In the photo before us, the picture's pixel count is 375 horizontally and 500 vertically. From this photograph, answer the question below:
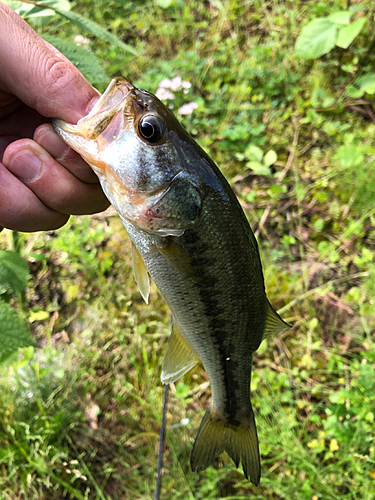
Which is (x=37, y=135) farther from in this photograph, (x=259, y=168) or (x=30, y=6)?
(x=259, y=168)

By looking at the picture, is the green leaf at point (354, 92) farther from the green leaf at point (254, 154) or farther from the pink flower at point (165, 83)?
the pink flower at point (165, 83)

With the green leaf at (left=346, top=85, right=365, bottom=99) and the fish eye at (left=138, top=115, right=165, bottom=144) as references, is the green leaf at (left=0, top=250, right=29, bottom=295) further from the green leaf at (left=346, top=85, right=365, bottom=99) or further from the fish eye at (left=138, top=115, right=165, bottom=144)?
the green leaf at (left=346, top=85, right=365, bottom=99)

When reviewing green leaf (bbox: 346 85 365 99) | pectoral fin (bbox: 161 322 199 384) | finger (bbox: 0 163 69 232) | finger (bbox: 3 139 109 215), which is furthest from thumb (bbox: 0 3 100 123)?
green leaf (bbox: 346 85 365 99)

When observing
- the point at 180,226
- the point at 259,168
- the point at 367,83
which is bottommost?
the point at 259,168

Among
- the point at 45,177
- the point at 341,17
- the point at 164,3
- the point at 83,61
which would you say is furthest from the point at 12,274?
the point at 164,3

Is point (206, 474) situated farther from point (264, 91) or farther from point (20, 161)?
point (264, 91)

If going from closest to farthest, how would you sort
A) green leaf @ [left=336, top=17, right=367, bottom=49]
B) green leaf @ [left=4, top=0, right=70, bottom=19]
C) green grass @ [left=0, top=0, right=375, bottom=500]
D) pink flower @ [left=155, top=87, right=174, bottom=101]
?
1. green leaf @ [left=4, top=0, right=70, bottom=19]
2. green grass @ [left=0, top=0, right=375, bottom=500]
3. green leaf @ [left=336, top=17, right=367, bottom=49]
4. pink flower @ [left=155, top=87, right=174, bottom=101]

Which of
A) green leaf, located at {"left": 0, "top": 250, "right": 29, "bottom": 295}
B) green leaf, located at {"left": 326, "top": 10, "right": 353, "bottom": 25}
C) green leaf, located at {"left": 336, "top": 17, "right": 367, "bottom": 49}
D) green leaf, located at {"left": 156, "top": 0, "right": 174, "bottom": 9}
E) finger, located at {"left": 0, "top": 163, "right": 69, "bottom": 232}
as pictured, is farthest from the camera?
green leaf, located at {"left": 156, "top": 0, "right": 174, "bottom": 9}
